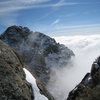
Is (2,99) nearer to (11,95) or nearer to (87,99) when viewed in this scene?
(11,95)

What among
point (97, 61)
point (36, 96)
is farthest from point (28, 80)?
point (97, 61)

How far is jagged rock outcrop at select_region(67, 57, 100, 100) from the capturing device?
38.7m

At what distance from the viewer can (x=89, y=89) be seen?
4359 centimetres

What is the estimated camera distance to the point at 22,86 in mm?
40844

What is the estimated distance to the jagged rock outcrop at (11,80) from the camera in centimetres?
3803

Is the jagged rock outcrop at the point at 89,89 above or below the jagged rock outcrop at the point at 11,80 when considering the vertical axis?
below

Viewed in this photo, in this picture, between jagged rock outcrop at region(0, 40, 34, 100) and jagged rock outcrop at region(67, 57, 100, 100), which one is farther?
jagged rock outcrop at region(67, 57, 100, 100)

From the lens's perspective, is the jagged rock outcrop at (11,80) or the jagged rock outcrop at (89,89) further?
the jagged rock outcrop at (89,89)

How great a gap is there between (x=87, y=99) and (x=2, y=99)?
13.8 meters

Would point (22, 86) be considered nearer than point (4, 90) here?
No

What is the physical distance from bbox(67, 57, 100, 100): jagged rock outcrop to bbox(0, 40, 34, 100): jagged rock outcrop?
31.7 feet

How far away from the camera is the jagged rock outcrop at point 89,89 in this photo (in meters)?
38.7

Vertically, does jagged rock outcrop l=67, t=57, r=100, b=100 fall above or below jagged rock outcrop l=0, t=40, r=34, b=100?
below

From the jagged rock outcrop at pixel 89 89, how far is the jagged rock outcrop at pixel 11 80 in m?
9.66
